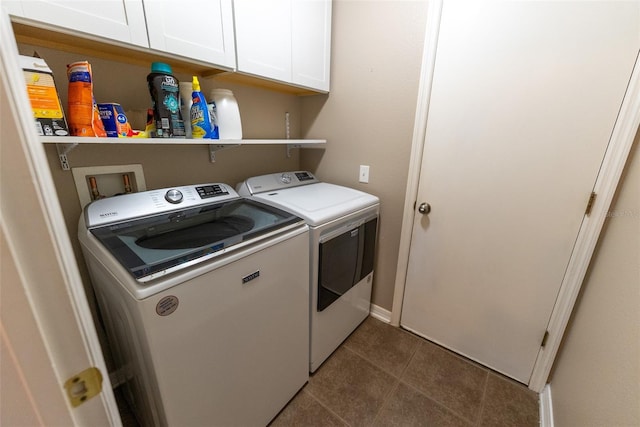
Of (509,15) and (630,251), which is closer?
(630,251)

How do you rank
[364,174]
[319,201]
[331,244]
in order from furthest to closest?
1. [364,174]
2. [319,201]
3. [331,244]

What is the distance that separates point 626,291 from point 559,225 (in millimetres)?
428

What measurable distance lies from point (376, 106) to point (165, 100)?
1.17 metres

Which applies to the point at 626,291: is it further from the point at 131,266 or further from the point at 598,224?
the point at 131,266

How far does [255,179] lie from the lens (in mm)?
1679

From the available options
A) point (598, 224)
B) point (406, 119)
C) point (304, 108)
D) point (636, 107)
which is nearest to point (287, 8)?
point (304, 108)

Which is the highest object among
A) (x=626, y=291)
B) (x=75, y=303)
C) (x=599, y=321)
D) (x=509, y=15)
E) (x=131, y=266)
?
(x=509, y=15)

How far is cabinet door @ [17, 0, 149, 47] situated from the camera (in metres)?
0.80

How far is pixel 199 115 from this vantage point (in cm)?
125

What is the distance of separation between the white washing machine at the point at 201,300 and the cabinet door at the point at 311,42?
0.87 m

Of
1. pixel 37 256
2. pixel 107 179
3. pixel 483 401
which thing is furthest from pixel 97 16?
pixel 483 401

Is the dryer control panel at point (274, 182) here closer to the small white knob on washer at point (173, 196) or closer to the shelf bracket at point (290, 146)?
the shelf bracket at point (290, 146)

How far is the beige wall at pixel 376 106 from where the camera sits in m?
1.54

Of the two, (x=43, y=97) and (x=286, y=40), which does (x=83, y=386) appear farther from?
(x=286, y=40)
